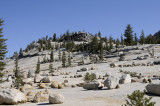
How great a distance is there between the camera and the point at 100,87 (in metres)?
16.0

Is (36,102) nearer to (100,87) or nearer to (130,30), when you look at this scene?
(100,87)

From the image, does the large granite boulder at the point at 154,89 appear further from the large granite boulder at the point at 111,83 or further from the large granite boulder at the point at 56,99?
the large granite boulder at the point at 56,99

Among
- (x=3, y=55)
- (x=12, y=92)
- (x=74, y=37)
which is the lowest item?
(x=12, y=92)

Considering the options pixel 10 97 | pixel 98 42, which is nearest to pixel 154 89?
pixel 10 97

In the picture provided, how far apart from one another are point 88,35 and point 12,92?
15482 centimetres

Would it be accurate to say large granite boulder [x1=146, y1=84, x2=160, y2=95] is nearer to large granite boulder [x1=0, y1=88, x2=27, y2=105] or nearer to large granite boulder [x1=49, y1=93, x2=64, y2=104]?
large granite boulder [x1=49, y1=93, x2=64, y2=104]

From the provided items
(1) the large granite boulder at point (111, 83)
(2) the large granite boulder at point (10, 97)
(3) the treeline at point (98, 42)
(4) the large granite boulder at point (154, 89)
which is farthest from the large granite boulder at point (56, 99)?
(3) the treeline at point (98, 42)

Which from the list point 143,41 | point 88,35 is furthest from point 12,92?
point 88,35

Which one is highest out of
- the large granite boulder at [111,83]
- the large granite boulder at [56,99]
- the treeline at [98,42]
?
the treeline at [98,42]

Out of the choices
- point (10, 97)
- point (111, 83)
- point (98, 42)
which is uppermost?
point (98, 42)

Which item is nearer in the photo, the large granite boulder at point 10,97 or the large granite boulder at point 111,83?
the large granite boulder at point 10,97

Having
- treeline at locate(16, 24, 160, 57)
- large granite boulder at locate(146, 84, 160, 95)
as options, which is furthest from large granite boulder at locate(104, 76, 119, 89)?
treeline at locate(16, 24, 160, 57)

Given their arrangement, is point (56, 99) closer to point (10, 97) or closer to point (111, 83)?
point (10, 97)

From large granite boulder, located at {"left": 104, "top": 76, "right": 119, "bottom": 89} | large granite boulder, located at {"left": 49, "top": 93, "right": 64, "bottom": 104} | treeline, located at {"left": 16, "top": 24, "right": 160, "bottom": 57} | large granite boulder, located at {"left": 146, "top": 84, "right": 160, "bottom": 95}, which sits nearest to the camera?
large granite boulder, located at {"left": 49, "top": 93, "right": 64, "bottom": 104}
